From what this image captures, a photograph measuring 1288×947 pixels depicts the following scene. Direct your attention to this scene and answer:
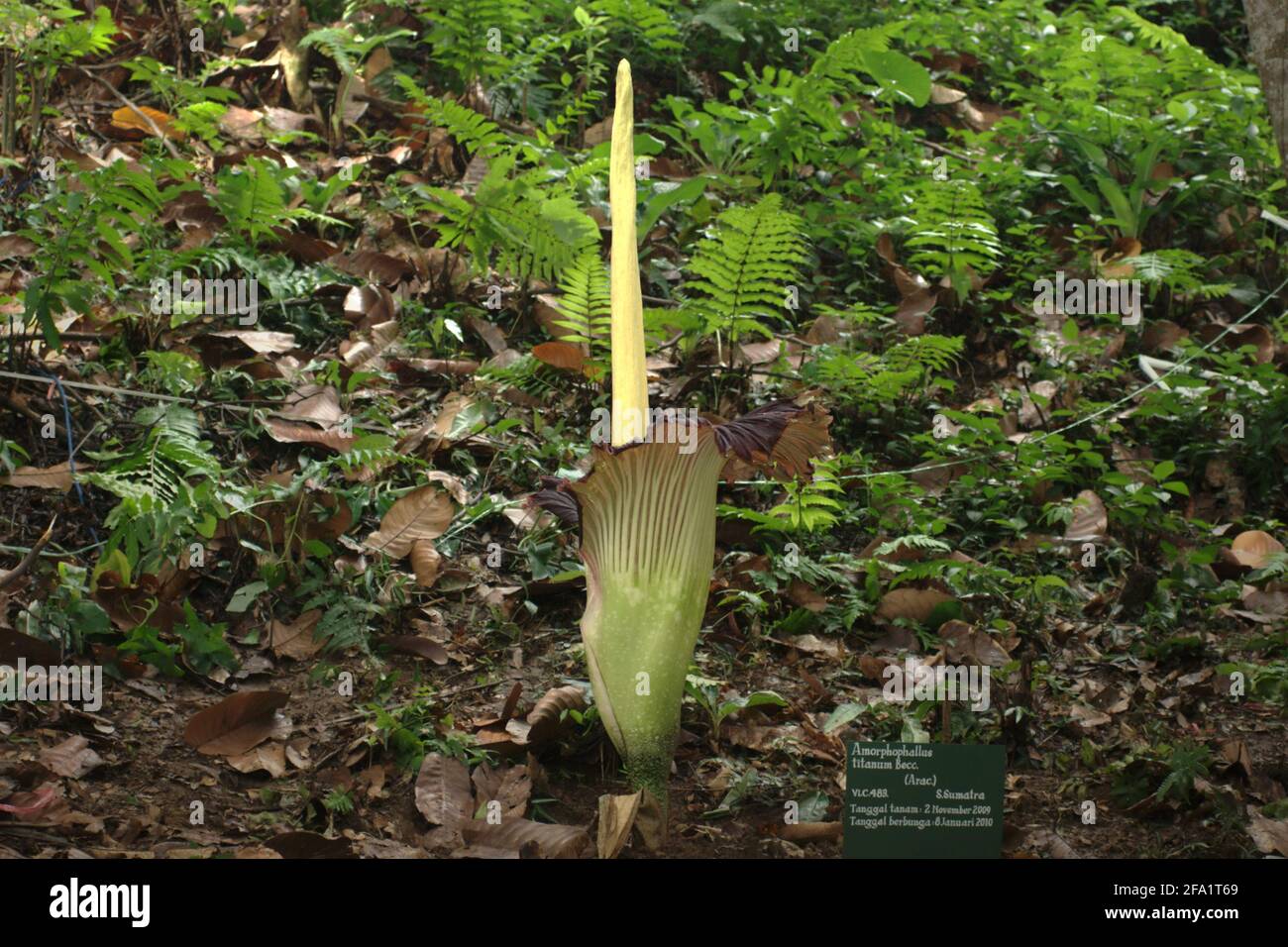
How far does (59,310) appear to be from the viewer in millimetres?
3430

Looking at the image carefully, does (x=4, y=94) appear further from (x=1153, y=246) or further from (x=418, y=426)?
(x=1153, y=246)

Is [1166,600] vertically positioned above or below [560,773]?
above

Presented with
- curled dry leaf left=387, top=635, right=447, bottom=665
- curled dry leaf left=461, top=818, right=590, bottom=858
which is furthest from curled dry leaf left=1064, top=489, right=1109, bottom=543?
curled dry leaf left=461, top=818, right=590, bottom=858

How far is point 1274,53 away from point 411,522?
2.43 m

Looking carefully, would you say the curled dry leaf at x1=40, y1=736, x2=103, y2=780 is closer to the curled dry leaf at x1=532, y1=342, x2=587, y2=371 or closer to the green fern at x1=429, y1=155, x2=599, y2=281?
the curled dry leaf at x1=532, y1=342, x2=587, y2=371

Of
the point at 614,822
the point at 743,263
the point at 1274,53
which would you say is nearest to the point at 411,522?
the point at 614,822

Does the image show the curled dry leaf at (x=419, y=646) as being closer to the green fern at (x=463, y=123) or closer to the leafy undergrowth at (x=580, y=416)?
the leafy undergrowth at (x=580, y=416)

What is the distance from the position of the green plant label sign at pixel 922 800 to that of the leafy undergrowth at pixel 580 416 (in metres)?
0.30

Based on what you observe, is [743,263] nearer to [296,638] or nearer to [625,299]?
[625,299]
